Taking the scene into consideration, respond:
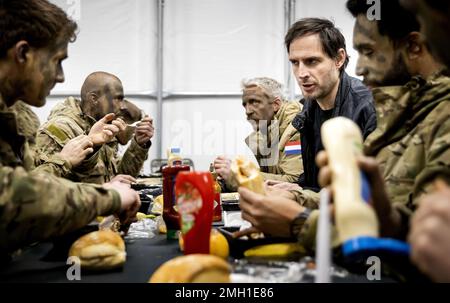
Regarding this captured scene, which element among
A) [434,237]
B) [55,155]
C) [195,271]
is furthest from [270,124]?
[434,237]

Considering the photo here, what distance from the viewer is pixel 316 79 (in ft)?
10.6

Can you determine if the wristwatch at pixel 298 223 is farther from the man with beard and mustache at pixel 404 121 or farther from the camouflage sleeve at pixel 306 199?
the camouflage sleeve at pixel 306 199

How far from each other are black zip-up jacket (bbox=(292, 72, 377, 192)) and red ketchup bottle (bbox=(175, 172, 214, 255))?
4.85 ft

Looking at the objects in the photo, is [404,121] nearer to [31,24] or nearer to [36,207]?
[36,207]

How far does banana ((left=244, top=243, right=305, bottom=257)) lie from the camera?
1.50m

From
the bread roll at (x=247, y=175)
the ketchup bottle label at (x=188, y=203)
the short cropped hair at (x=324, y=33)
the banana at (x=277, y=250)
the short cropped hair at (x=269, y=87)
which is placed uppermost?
the short cropped hair at (x=324, y=33)

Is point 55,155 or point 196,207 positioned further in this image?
point 55,155

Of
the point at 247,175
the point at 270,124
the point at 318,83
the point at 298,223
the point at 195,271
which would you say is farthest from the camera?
the point at 270,124

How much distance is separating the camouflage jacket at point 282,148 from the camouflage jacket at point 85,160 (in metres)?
1.06

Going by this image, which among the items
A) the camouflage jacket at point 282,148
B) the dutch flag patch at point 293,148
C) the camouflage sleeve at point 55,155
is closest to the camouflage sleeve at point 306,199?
the camouflage sleeve at point 55,155

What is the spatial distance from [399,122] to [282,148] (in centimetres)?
257

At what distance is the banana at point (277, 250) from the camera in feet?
4.92

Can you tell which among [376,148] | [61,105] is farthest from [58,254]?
[61,105]
